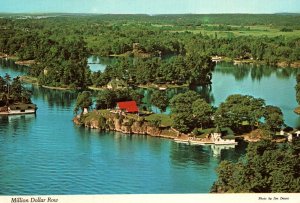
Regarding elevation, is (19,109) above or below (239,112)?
below

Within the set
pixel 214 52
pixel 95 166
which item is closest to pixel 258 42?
pixel 214 52

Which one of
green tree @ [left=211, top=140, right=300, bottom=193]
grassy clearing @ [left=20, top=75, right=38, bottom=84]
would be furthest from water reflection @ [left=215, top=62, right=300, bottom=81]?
green tree @ [left=211, top=140, right=300, bottom=193]

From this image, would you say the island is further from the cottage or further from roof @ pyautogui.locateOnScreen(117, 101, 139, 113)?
the cottage

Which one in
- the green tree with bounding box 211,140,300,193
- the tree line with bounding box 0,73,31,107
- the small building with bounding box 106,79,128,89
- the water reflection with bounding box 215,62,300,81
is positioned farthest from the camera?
the water reflection with bounding box 215,62,300,81

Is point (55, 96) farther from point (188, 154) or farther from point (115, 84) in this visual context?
point (188, 154)

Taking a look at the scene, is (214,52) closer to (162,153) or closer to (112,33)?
(112,33)

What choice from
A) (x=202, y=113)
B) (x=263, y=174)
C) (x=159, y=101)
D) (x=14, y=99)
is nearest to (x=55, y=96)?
(x=14, y=99)

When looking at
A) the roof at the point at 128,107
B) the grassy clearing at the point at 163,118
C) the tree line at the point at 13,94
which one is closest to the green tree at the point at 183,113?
the grassy clearing at the point at 163,118
